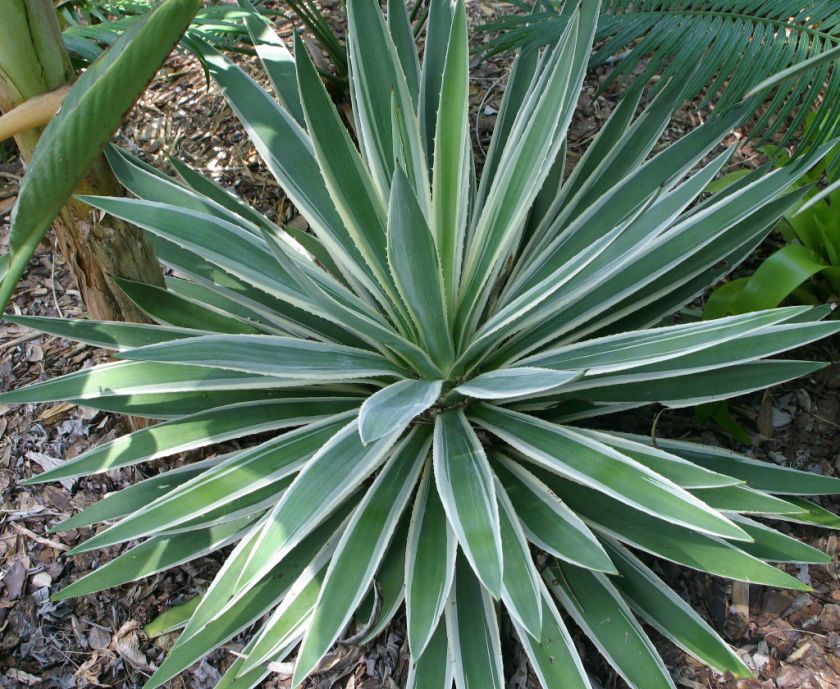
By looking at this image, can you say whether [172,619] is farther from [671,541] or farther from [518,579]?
[671,541]

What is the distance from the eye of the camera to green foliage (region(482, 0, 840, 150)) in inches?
58.0

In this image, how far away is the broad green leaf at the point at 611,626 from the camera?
1.25m

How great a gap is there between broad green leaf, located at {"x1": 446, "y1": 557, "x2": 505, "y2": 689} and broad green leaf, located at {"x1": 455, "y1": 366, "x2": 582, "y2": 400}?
381mm

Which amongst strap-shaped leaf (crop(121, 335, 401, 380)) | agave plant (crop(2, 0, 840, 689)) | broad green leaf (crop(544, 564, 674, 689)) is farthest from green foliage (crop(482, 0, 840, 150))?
broad green leaf (crop(544, 564, 674, 689))

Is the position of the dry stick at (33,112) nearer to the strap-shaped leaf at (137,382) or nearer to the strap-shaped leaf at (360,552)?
the strap-shaped leaf at (137,382)

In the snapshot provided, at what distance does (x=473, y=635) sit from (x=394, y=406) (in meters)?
0.47

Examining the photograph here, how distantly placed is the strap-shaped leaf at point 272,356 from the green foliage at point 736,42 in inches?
32.6

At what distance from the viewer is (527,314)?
133 centimetres

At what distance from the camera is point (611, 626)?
1.29 meters

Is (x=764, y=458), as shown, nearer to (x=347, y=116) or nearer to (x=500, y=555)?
(x=500, y=555)

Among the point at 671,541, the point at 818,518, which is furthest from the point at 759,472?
Result: the point at 671,541

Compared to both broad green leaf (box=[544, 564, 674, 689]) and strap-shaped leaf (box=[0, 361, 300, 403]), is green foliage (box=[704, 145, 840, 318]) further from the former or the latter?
strap-shaped leaf (box=[0, 361, 300, 403])

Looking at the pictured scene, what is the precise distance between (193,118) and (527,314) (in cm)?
154

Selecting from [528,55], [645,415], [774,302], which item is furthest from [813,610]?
[528,55]
